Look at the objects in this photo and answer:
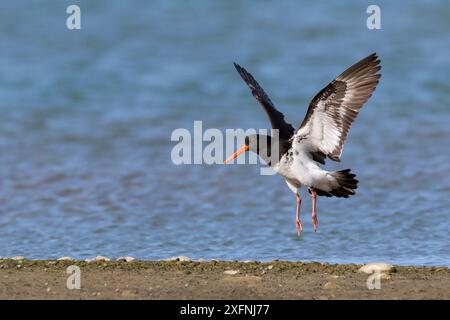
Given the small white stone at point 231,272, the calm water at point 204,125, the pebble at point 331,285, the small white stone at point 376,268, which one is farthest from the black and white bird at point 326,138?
the pebble at point 331,285

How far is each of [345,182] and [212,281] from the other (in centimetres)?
198

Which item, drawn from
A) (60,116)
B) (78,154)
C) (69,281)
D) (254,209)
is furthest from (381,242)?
(60,116)

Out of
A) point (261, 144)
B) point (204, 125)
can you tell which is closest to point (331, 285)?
point (261, 144)

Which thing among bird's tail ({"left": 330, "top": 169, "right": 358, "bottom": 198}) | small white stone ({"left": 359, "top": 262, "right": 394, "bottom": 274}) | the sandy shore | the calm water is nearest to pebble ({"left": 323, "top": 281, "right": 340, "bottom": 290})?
the sandy shore

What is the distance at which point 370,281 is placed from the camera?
24.2 feet

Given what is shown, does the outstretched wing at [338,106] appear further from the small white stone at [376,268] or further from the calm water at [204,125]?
the small white stone at [376,268]

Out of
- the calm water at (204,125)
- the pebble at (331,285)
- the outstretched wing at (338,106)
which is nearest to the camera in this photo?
the pebble at (331,285)

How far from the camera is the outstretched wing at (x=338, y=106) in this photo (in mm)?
8740

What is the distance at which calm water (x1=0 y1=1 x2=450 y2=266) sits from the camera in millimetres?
9492

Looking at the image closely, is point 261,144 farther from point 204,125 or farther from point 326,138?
point 204,125

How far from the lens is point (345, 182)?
29.0 ft

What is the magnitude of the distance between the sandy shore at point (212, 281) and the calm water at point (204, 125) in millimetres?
822
